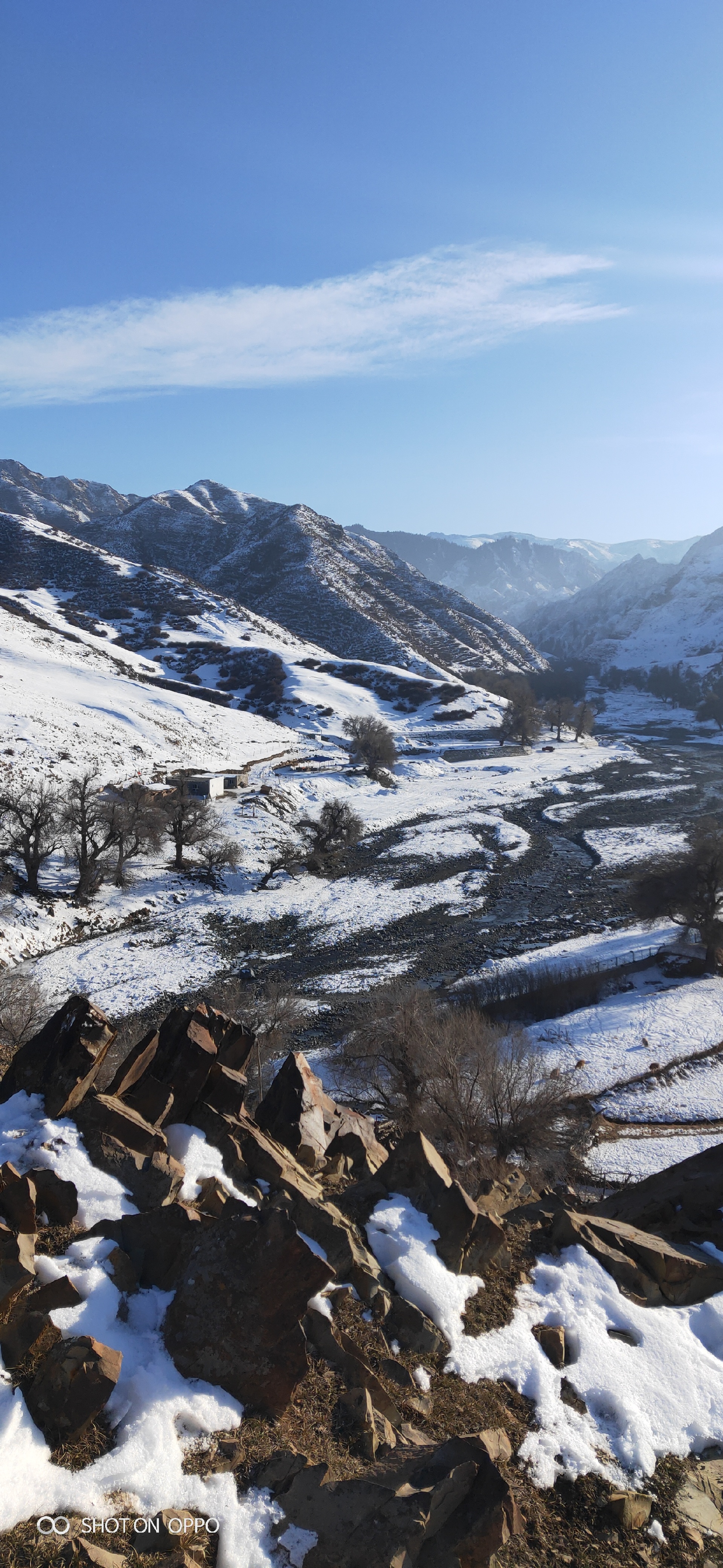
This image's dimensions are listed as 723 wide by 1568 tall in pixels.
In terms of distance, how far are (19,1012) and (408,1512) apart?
73.3 feet

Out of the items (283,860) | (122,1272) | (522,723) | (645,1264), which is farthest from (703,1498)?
(522,723)

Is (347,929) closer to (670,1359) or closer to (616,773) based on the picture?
(670,1359)

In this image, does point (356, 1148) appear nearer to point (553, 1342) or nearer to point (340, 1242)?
point (340, 1242)

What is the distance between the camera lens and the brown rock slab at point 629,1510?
7.77 m

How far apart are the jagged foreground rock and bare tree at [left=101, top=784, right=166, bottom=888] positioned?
107 feet

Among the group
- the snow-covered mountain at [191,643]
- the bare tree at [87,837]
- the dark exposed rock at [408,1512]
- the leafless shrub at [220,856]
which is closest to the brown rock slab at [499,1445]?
the dark exposed rock at [408,1512]

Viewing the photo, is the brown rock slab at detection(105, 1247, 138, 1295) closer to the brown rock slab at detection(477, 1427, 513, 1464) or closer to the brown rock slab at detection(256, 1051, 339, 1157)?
the brown rock slab at detection(477, 1427, 513, 1464)

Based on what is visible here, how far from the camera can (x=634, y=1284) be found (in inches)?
449

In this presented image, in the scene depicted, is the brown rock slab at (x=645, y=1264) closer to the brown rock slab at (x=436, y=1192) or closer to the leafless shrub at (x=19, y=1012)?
the brown rock slab at (x=436, y=1192)

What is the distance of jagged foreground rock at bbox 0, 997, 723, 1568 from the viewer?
6.78m

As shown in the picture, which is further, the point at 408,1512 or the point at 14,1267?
the point at 14,1267

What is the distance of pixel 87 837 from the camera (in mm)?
43625

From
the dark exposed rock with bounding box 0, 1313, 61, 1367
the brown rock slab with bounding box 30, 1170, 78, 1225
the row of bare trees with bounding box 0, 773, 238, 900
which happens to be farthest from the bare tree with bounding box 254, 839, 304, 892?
the dark exposed rock with bounding box 0, 1313, 61, 1367

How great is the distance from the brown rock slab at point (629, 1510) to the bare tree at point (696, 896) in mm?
33315
